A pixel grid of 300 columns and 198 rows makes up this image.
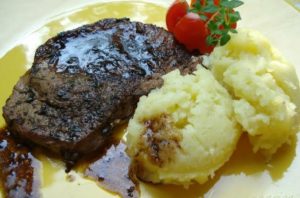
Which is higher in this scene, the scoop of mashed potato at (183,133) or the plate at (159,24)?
the scoop of mashed potato at (183,133)

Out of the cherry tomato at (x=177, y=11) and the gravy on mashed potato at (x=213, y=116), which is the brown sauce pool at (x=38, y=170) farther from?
the cherry tomato at (x=177, y=11)

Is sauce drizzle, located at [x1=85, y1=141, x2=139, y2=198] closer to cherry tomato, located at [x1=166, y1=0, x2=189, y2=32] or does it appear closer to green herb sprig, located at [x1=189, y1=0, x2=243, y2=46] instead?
green herb sprig, located at [x1=189, y1=0, x2=243, y2=46]

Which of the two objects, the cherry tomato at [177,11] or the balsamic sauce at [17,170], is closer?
the balsamic sauce at [17,170]

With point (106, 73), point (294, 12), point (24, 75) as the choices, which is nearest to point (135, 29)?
point (106, 73)

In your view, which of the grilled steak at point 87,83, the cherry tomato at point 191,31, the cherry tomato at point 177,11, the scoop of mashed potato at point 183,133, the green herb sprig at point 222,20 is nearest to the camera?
the scoop of mashed potato at point 183,133

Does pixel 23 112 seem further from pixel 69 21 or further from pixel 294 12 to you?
pixel 294 12

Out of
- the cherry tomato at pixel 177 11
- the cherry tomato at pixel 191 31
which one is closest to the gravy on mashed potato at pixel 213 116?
the cherry tomato at pixel 191 31

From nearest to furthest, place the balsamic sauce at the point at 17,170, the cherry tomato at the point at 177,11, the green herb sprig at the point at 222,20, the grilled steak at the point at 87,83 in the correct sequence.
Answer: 1. the balsamic sauce at the point at 17,170
2. the grilled steak at the point at 87,83
3. the green herb sprig at the point at 222,20
4. the cherry tomato at the point at 177,11

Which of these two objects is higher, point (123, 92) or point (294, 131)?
point (123, 92)
